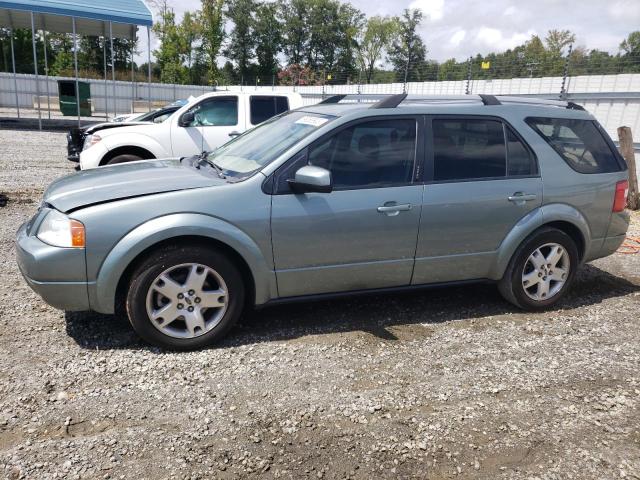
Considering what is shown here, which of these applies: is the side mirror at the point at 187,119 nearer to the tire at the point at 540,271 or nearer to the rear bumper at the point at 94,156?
the rear bumper at the point at 94,156

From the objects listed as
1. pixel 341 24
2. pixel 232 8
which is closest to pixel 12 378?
pixel 232 8

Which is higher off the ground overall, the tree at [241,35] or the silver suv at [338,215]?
the tree at [241,35]

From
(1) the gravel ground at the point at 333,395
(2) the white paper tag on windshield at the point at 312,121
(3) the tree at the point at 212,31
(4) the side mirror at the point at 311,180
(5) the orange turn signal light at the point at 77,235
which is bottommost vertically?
(1) the gravel ground at the point at 333,395

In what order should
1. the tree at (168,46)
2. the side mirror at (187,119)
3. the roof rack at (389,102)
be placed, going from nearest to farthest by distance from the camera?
the roof rack at (389,102) → the side mirror at (187,119) → the tree at (168,46)

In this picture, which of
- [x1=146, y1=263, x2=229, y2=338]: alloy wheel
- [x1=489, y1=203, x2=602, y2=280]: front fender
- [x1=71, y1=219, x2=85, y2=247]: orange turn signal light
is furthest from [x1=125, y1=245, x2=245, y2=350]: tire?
[x1=489, y1=203, x2=602, y2=280]: front fender

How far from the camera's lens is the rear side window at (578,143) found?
175 inches

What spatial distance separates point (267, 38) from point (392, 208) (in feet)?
258

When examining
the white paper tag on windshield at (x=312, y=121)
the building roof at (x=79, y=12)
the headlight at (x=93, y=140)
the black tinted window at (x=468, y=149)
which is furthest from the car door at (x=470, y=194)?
the building roof at (x=79, y=12)

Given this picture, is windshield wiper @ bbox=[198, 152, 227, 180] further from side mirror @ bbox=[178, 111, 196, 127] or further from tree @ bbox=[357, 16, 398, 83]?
tree @ bbox=[357, 16, 398, 83]

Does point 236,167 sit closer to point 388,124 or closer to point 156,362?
point 388,124

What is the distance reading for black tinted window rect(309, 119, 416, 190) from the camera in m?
3.80

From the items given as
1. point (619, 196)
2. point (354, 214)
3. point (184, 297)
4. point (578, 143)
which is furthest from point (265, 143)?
point (619, 196)

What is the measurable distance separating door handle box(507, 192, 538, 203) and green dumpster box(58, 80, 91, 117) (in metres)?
21.8

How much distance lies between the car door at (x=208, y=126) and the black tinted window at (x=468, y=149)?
16.6ft
